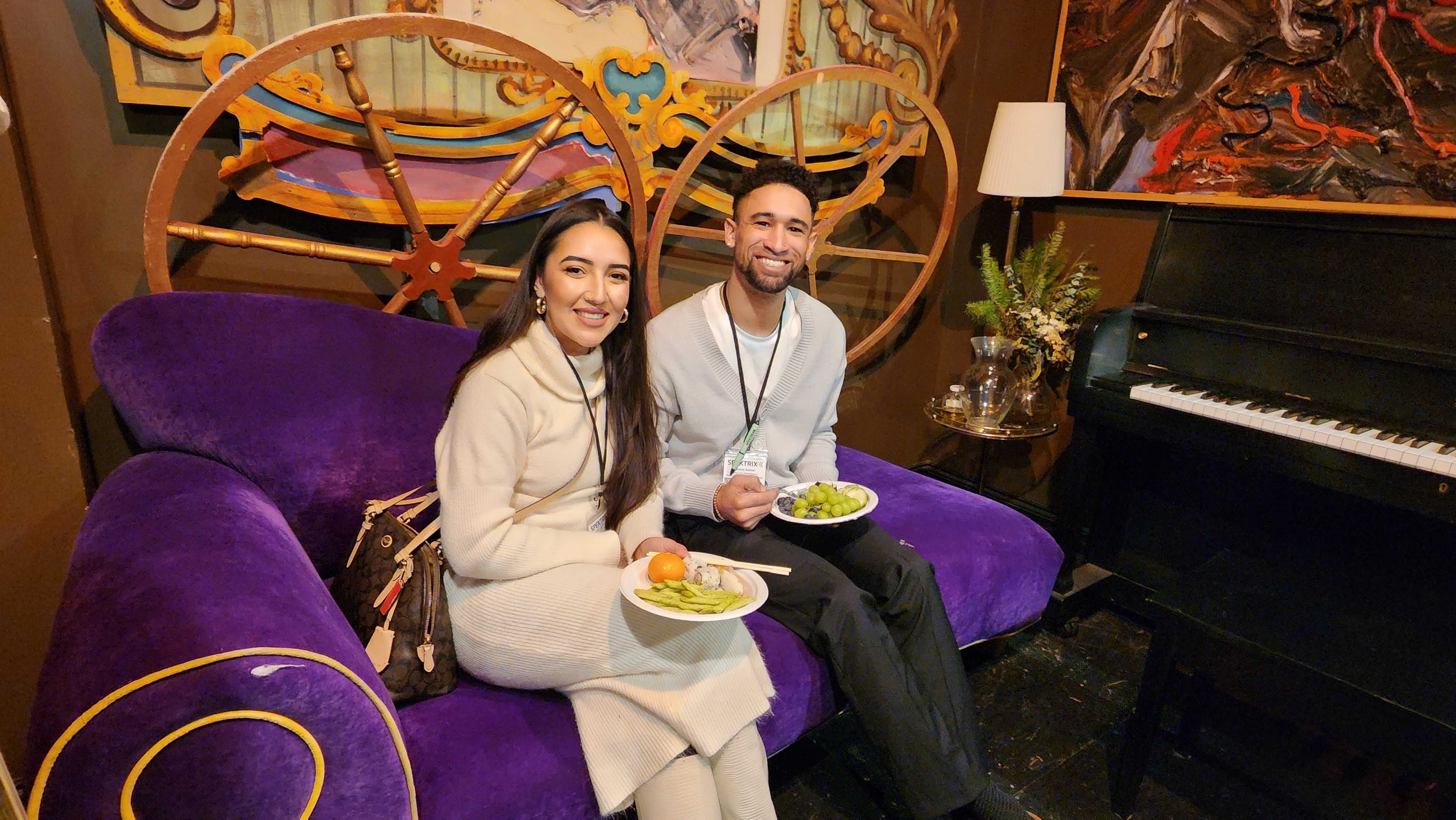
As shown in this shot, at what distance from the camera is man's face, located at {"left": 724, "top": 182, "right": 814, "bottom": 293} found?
5.48ft

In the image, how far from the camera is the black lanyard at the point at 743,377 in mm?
1750

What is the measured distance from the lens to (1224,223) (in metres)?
2.24

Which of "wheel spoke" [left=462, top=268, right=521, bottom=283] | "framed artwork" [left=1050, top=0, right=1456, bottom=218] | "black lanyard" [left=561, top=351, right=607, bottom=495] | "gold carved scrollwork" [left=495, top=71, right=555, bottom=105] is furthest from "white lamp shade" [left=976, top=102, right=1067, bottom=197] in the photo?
"black lanyard" [left=561, top=351, right=607, bottom=495]

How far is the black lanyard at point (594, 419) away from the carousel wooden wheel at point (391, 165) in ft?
1.93

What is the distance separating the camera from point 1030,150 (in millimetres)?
2520

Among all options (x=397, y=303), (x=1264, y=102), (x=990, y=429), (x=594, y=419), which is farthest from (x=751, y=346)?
(x=1264, y=102)

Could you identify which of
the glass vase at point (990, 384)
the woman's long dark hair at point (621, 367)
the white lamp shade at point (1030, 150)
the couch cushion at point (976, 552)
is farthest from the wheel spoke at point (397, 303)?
the white lamp shade at point (1030, 150)

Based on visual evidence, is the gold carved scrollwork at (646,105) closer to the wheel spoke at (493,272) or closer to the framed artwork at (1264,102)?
the wheel spoke at (493,272)

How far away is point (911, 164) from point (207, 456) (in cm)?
233

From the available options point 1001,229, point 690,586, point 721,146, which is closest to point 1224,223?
point 1001,229

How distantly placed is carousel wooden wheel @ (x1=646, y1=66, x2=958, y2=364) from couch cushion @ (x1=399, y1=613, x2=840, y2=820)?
47.7 inches

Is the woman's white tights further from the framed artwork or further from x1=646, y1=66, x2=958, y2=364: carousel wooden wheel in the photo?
the framed artwork

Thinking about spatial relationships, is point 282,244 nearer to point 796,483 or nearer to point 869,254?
point 796,483

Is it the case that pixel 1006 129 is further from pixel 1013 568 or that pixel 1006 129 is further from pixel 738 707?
pixel 738 707
